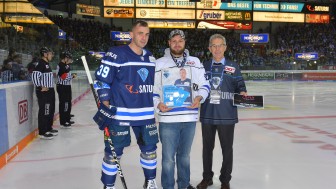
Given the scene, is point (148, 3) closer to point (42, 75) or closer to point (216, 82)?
point (42, 75)

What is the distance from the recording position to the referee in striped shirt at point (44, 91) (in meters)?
5.90

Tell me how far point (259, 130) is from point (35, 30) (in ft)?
15.7

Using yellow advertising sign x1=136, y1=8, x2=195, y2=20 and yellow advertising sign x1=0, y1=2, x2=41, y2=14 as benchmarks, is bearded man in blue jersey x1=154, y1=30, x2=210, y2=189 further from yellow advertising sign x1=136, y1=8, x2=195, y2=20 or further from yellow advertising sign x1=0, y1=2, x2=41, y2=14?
yellow advertising sign x1=136, y1=8, x2=195, y2=20

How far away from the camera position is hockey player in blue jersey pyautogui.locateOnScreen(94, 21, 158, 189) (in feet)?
9.63

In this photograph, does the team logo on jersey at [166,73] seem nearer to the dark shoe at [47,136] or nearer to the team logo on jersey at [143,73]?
the team logo on jersey at [143,73]

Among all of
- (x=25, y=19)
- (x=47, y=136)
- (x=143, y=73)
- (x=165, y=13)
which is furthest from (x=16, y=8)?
(x=165, y=13)

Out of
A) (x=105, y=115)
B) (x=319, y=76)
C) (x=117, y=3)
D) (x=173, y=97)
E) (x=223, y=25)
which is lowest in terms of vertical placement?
(x=319, y=76)

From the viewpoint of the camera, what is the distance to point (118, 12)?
3259 cm

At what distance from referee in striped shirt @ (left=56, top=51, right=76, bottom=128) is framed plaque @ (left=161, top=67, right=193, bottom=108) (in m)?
4.38

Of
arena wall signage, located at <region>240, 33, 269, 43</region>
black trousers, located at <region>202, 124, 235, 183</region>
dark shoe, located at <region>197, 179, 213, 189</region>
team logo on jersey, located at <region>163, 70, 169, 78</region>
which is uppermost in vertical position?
arena wall signage, located at <region>240, 33, 269, 43</region>

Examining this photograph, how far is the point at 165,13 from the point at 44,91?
28.6 meters

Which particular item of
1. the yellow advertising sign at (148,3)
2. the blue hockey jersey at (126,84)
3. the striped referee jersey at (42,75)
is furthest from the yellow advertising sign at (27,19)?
the yellow advertising sign at (148,3)

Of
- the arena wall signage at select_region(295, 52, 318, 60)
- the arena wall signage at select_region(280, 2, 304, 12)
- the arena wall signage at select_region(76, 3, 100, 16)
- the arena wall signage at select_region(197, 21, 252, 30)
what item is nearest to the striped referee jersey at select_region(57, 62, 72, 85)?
the arena wall signage at select_region(76, 3, 100, 16)

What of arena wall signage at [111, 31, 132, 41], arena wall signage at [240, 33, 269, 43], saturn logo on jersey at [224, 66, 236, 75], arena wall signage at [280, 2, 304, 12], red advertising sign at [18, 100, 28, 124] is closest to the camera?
saturn logo on jersey at [224, 66, 236, 75]
